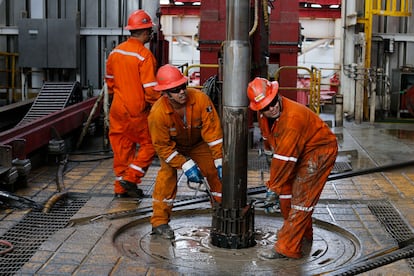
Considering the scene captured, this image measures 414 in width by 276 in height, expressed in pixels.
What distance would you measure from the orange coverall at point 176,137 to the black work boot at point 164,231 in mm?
38

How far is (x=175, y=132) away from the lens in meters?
5.26

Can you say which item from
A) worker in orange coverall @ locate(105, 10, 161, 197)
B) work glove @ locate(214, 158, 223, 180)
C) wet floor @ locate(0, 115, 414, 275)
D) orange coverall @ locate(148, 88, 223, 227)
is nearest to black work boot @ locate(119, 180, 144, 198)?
worker in orange coverall @ locate(105, 10, 161, 197)

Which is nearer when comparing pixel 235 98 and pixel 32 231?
pixel 235 98

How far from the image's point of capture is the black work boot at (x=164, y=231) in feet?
17.1

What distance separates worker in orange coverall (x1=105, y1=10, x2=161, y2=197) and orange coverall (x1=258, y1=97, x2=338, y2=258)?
2.16 m

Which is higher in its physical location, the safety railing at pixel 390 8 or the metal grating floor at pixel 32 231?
the safety railing at pixel 390 8

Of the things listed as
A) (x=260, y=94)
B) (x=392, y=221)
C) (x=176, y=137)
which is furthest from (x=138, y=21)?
(x=392, y=221)

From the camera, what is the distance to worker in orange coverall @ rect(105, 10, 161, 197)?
665cm

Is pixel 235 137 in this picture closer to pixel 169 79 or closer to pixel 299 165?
pixel 299 165

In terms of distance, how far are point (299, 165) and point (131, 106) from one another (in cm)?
250

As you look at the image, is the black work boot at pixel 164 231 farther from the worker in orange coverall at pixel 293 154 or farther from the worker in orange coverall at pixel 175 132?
the worker in orange coverall at pixel 293 154

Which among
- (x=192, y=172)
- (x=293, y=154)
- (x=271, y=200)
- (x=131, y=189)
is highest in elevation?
Answer: (x=293, y=154)

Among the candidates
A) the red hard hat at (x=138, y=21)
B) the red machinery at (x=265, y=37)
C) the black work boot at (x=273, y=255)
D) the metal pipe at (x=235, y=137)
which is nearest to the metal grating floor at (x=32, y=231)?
the metal pipe at (x=235, y=137)

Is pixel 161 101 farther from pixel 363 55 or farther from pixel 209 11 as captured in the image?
pixel 363 55
